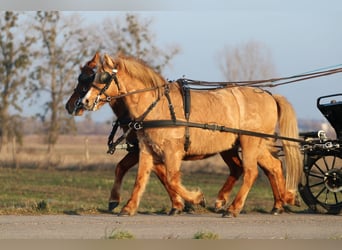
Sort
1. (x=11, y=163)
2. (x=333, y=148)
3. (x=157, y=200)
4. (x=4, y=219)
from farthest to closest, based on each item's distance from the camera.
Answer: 1. (x=11, y=163)
2. (x=157, y=200)
3. (x=333, y=148)
4. (x=4, y=219)

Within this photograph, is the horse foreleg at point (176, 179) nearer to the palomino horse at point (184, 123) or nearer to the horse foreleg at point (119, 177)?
the palomino horse at point (184, 123)

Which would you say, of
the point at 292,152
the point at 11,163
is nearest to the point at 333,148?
the point at 292,152

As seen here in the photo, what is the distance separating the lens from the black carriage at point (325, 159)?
466 inches

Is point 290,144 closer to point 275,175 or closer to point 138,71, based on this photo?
point 275,175

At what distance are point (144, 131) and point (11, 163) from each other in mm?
23993

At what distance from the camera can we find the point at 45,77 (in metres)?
45.7

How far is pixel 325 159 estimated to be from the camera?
12258 millimetres

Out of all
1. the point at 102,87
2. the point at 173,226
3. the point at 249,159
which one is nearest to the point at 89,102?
the point at 102,87

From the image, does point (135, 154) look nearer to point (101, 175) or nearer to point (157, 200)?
point (157, 200)

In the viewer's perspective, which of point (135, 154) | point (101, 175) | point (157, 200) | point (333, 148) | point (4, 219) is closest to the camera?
point (4, 219)

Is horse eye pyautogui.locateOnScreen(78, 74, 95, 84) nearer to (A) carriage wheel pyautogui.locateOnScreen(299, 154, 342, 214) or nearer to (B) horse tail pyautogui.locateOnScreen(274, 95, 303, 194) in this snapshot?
(B) horse tail pyautogui.locateOnScreen(274, 95, 303, 194)

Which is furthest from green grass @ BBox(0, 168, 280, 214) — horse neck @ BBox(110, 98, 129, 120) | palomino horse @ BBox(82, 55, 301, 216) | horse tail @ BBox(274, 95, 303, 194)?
horse neck @ BBox(110, 98, 129, 120)

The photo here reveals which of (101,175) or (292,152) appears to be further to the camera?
(101,175)

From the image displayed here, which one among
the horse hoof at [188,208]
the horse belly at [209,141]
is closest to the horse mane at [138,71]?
the horse belly at [209,141]
